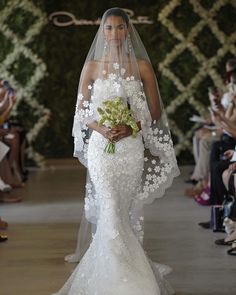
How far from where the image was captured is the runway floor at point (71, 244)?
6.00 metres

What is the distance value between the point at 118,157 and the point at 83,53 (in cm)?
898

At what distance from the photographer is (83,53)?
1442 centimetres

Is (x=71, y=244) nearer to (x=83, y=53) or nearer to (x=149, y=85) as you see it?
(x=149, y=85)

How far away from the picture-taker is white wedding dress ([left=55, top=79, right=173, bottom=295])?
211 inches

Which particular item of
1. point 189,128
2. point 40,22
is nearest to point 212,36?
point 189,128

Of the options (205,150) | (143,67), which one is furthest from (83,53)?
(143,67)

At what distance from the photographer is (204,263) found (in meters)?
6.61

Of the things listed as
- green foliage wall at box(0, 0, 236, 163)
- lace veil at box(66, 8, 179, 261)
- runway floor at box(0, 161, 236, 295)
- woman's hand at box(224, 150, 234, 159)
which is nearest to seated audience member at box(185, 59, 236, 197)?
runway floor at box(0, 161, 236, 295)

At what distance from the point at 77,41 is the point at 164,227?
6793 mm

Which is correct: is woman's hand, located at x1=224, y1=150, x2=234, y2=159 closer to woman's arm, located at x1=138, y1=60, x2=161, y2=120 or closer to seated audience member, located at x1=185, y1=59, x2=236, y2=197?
seated audience member, located at x1=185, y1=59, x2=236, y2=197

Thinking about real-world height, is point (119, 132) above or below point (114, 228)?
above

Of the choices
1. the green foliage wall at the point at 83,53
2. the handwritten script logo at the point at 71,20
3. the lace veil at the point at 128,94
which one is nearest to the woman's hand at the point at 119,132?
the lace veil at the point at 128,94

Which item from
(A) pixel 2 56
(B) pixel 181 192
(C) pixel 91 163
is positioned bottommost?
(B) pixel 181 192

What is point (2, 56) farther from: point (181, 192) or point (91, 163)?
point (91, 163)
